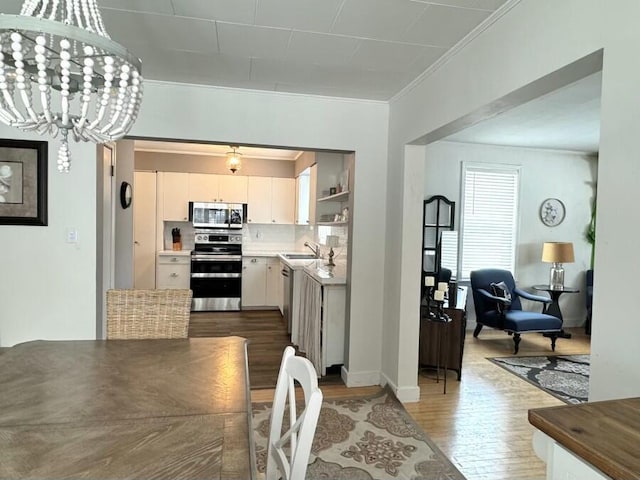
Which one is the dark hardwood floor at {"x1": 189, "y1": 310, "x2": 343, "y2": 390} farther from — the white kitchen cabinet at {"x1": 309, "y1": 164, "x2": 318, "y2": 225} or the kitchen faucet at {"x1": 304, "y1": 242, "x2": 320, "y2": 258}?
the white kitchen cabinet at {"x1": 309, "y1": 164, "x2": 318, "y2": 225}

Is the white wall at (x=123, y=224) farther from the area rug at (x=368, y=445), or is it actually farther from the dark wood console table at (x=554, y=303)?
the dark wood console table at (x=554, y=303)

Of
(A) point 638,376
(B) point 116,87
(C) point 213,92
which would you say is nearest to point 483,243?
(C) point 213,92

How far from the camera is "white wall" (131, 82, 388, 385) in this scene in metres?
3.02

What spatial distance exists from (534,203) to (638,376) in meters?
4.67

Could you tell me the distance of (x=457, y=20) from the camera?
200cm

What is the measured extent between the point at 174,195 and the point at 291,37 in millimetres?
Answer: 4327

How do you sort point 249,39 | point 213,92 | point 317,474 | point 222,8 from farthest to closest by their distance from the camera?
point 213,92 → point 249,39 → point 317,474 → point 222,8

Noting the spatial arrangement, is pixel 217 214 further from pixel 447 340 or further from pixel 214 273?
pixel 447 340

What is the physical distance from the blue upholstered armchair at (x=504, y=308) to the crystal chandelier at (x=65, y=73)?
423 centimetres

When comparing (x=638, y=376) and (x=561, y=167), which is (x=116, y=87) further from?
(x=561, y=167)

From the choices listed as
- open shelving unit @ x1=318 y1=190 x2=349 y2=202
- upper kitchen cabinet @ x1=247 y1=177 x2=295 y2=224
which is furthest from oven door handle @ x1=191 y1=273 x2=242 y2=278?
open shelving unit @ x1=318 y1=190 x2=349 y2=202

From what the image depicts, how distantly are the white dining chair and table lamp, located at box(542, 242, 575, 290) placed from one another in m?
4.57

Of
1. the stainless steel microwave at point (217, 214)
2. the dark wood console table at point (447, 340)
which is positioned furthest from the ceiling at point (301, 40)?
the stainless steel microwave at point (217, 214)

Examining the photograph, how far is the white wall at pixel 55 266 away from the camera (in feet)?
9.37
